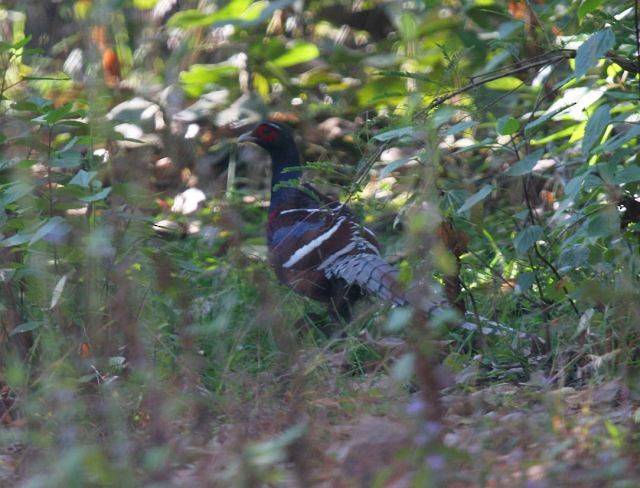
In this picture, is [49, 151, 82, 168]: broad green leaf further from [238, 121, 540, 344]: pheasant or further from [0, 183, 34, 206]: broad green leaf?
[238, 121, 540, 344]: pheasant

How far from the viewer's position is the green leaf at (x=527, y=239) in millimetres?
3704

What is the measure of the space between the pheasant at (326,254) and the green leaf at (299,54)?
1951 mm

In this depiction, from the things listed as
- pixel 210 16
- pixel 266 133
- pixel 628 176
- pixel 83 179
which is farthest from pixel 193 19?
pixel 628 176

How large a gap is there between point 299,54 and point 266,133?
1.37m

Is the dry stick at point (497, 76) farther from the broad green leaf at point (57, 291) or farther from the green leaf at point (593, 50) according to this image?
the broad green leaf at point (57, 291)

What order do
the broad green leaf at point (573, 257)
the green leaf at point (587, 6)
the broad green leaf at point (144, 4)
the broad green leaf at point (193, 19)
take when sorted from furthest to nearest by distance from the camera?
the broad green leaf at point (144, 4) < the broad green leaf at point (193, 19) < the broad green leaf at point (573, 257) < the green leaf at point (587, 6)

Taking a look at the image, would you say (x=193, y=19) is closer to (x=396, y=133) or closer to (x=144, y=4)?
(x=144, y=4)

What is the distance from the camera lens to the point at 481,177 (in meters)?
6.53

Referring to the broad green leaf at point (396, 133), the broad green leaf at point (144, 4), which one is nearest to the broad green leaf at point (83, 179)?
the broad green leaf at point (396, 133)

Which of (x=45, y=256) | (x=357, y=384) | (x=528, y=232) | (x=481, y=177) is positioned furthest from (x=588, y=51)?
(x=481, y=177)

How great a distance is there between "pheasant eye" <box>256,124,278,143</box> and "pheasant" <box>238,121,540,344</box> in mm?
614

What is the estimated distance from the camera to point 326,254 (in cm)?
521

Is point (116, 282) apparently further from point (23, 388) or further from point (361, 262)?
point (361, 262)

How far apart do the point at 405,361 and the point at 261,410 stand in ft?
2.14
